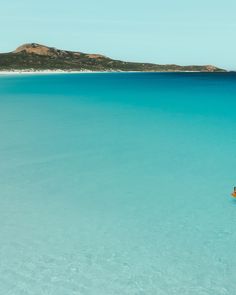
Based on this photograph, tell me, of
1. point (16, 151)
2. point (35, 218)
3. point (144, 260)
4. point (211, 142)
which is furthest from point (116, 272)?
point (211, 142)

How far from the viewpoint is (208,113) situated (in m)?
56.2

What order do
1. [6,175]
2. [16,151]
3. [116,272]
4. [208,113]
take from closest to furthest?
[116,272]
[6,175]
[16,151]
[208,113]

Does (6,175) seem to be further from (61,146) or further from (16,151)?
(61,146)

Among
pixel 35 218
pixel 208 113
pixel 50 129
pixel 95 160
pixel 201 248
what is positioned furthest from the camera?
pixel 208 113

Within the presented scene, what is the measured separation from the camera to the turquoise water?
38.9ft

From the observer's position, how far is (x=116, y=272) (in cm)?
A: 1216

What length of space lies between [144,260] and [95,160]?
1454cm

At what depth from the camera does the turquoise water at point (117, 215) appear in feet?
38.9

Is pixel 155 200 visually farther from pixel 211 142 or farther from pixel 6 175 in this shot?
pixel 211 142

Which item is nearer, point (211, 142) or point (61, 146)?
point (61, 146)

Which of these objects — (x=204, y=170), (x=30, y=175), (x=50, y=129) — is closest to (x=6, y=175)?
(x=30, y=175)

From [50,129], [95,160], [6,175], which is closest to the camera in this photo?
[6,175]

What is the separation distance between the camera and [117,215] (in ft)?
55.5

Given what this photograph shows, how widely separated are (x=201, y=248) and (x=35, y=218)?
7047 millimetres
